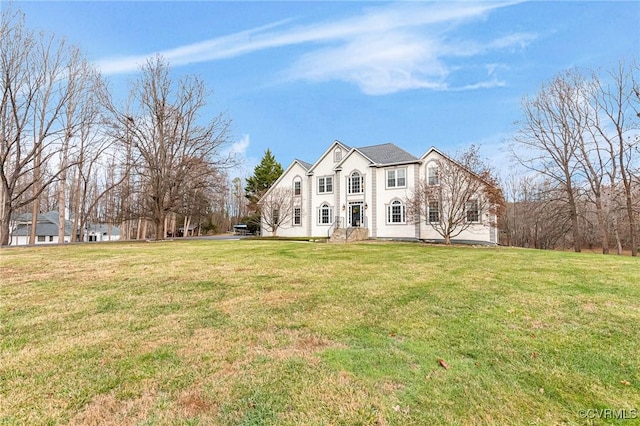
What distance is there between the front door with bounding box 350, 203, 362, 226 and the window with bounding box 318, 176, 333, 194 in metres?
2.65

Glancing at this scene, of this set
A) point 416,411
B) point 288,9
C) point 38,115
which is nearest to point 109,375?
point 416,411

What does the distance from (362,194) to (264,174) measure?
2370 cm

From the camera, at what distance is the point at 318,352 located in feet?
10.5

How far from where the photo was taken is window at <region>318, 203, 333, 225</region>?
26266 mm

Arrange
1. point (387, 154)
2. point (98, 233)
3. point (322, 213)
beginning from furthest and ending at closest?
1. point (98, 233)
2. point (322, 213)
3. point (387, 154)

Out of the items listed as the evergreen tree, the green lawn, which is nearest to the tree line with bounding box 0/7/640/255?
the green lawn

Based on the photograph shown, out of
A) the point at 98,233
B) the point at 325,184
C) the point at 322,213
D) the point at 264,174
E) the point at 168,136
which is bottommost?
the point at 98,233

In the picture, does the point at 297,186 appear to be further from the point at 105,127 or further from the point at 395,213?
the point at 105,127

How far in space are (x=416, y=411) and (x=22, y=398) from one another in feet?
10.3

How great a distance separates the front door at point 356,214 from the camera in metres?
25.0

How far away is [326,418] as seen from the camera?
2166 millimetres

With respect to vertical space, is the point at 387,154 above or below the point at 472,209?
above

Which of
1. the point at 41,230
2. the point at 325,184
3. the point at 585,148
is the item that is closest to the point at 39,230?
the point at 41,230

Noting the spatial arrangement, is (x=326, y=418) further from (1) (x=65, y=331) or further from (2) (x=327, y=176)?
(2) (x=327, y=176)
